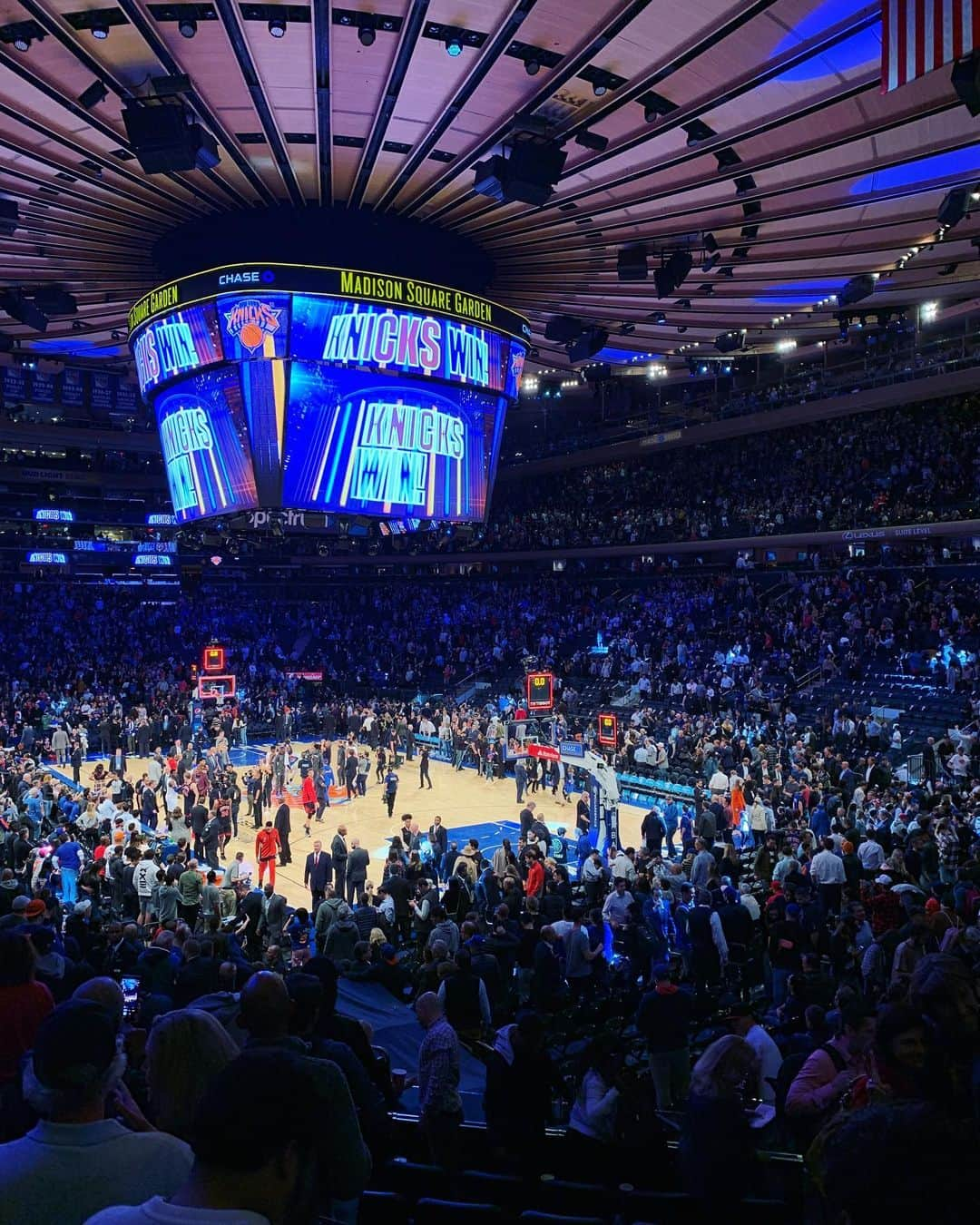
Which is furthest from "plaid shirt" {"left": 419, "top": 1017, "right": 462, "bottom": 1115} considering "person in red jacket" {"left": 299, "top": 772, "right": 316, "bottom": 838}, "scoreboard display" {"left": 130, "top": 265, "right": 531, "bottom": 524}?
"person in red jacket" {"left": 299, "top": 772, "right": 316, "bottom": 838}

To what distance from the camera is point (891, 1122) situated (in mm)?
1927

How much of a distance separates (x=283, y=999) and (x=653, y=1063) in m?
4.01

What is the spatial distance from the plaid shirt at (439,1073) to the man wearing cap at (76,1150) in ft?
8.79

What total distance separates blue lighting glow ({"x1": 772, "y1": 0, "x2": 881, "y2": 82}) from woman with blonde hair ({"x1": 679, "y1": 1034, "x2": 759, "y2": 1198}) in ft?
27.5

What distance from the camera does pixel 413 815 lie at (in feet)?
72.6

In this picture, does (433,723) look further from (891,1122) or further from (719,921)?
(891,1122)

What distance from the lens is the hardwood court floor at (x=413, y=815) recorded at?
18672mm

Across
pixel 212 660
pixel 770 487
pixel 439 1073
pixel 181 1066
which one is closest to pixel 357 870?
pixel 439 1073

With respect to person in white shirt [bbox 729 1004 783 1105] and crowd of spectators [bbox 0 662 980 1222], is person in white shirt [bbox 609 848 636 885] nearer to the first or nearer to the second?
crowd of spectators [bbox 0 662 980 1222]

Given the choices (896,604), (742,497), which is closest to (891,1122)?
(896,604)

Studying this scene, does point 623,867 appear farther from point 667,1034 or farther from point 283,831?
point 283,831

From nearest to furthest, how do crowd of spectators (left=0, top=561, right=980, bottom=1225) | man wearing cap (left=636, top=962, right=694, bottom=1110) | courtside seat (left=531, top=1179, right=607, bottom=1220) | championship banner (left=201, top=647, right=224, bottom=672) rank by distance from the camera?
1. crowd of spectators (left=0, top=561, right=980, bottom=1225)
2. courtside seat (left=531, top=1179, right=607, bottom=1220)
3. man wearing cap (left=636, top=962, right=694, bottom=1110)
4. championship banner (left=201, top=647, right=224, bottom=672)

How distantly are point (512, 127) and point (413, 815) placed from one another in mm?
15848

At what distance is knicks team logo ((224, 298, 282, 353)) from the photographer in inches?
531
